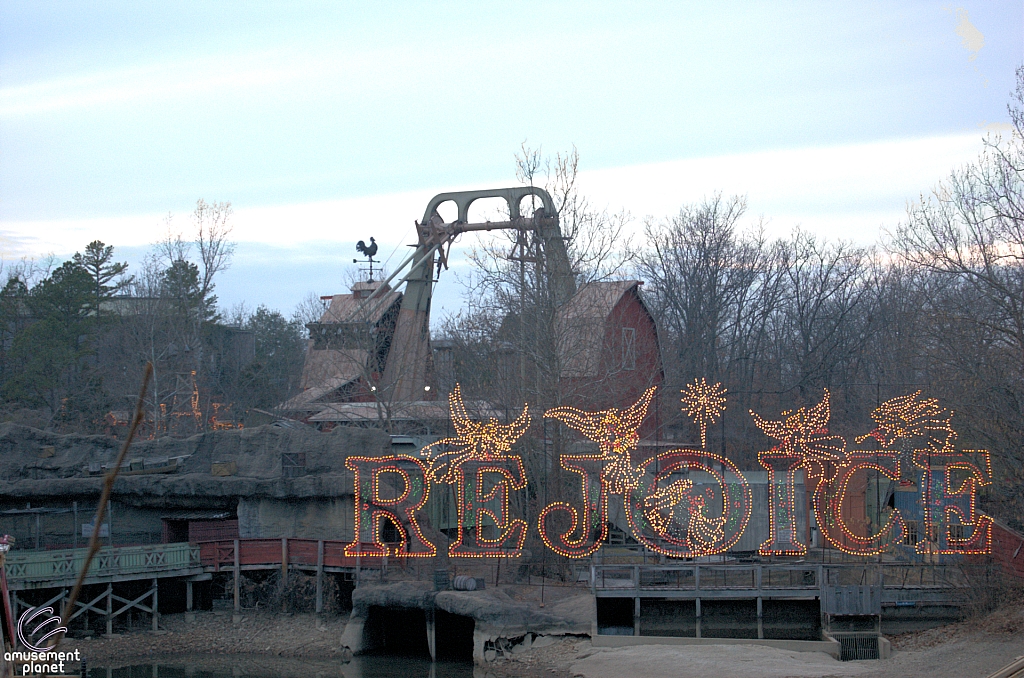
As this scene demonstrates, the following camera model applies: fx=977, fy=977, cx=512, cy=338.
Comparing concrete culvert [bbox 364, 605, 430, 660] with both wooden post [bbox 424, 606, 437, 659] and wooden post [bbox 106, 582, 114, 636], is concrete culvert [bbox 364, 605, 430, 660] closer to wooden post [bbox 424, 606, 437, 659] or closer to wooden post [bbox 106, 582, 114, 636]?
wooden post [bbox 424, 606, 437, 659]

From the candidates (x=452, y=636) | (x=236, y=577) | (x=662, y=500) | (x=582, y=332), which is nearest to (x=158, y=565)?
(x=236, y=577)

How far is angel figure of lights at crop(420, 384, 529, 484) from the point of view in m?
28.0

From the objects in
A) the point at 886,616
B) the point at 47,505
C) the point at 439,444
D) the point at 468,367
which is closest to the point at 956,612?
the point at 886,616

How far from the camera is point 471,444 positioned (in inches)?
1118

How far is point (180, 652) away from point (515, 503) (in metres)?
11.5

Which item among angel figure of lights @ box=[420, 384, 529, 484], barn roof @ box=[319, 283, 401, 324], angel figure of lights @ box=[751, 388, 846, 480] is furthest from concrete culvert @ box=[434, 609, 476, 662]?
barn roof @ box=[319, 283, 401, 324]

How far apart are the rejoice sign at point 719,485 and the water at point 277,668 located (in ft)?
10.5

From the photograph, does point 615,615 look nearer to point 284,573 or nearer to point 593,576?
point 593,576

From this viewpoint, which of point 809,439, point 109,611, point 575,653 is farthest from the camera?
point 109,611

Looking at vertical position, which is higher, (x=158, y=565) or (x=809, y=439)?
(x=809, y=439)

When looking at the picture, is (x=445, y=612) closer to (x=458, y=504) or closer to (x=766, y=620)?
(x=458, y=504)

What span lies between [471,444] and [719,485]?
7.15m

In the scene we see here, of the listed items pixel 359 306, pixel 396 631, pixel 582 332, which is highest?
pixel 359 306

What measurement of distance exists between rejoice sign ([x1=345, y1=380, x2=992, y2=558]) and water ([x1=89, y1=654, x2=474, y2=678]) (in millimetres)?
3188
